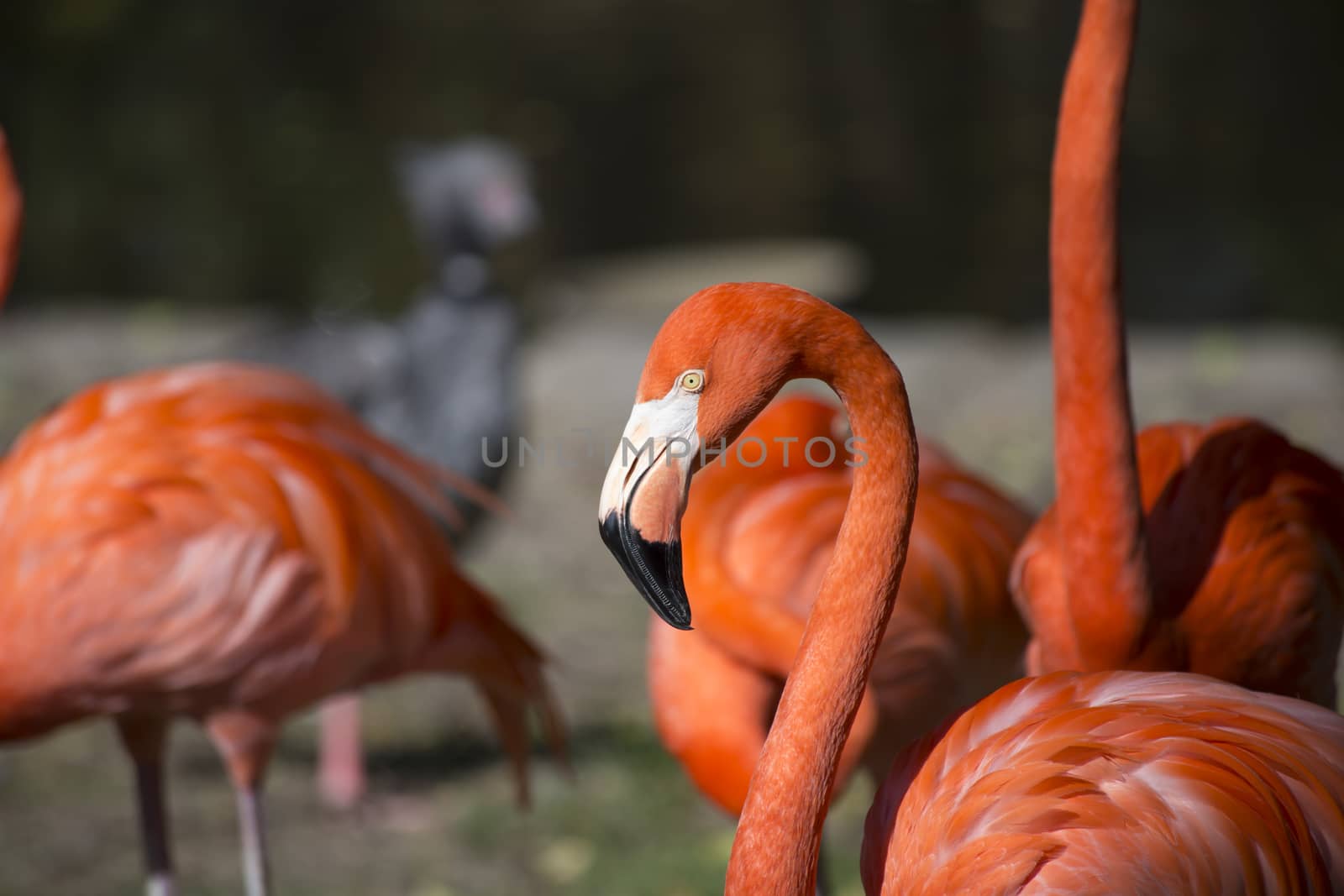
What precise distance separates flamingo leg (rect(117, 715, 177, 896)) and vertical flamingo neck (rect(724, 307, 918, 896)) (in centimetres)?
139

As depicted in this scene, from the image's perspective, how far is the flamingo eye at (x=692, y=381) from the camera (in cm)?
128

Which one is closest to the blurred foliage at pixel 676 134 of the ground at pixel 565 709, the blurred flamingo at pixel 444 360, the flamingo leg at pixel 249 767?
the ground at pixel 565 709

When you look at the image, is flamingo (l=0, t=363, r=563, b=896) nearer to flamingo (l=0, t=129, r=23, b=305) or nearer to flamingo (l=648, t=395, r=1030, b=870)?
flamingo (l=0, t=129, r=23, b=305)

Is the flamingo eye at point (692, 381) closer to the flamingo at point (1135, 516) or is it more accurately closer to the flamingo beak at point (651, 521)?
the flamingo beak at point (651, 521)

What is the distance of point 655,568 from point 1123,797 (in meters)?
0.51

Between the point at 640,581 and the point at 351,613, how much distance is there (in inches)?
47.0

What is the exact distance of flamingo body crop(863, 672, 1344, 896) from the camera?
126 cm

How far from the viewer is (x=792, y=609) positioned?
205 centimetres

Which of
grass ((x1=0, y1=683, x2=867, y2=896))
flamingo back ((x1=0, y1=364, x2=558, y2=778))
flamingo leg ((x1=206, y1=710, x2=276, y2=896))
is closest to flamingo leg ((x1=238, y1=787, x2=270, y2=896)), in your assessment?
flamingo leg ((x1=206, y1=710, x2=276, y2=896))

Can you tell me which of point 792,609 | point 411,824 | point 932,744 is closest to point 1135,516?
point 932,744

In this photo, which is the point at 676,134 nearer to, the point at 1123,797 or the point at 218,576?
the point at 218,576

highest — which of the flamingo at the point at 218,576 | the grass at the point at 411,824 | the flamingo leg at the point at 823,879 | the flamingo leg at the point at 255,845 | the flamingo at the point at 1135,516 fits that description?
the flamingo at the point at 1135,516

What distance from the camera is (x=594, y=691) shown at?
379 centimetres

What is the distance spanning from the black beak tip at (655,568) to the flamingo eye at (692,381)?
14cm
